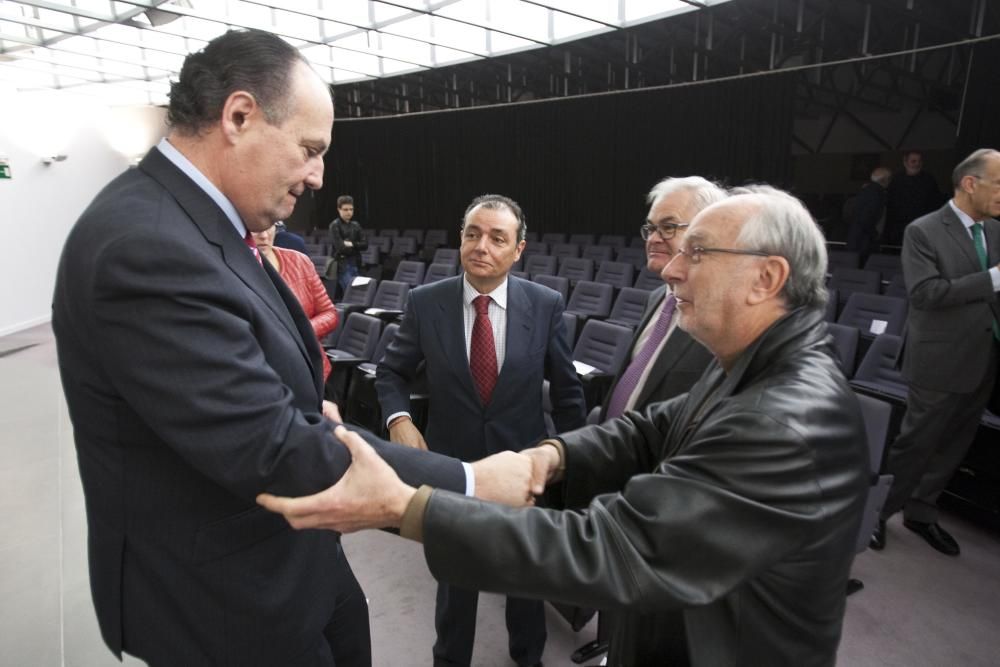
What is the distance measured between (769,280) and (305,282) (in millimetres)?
2576

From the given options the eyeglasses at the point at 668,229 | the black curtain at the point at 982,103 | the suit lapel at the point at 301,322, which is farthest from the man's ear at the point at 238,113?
the black curtain at the point at 982,103

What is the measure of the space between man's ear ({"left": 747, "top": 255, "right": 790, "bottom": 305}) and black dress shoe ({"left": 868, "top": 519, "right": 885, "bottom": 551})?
8.18 feet

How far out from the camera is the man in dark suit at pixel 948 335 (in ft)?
8.95

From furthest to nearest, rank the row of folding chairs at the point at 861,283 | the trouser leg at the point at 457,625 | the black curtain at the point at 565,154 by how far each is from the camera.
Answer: the black curtain at the point at 565,154
the row of folding chairs at the point at 861,283
the trouser leg at the point at 457,625

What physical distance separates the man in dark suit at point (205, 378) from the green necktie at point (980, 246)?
2.87 m

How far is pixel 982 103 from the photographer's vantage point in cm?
689

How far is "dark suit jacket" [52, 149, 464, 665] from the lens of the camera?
2.85ft

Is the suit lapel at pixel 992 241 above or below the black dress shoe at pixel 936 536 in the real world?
above

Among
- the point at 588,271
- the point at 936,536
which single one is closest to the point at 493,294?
the point at 936,536

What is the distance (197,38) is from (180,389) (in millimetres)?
12268

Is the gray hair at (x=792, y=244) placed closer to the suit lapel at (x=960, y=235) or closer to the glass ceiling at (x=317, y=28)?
the suit lapel at (x=960, y=235)

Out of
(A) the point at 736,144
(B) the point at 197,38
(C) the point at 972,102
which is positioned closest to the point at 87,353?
(C) the point at 972,102

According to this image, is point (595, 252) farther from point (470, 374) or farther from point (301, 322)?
point (301, 322)

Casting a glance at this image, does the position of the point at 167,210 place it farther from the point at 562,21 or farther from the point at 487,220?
the point at 562,21
